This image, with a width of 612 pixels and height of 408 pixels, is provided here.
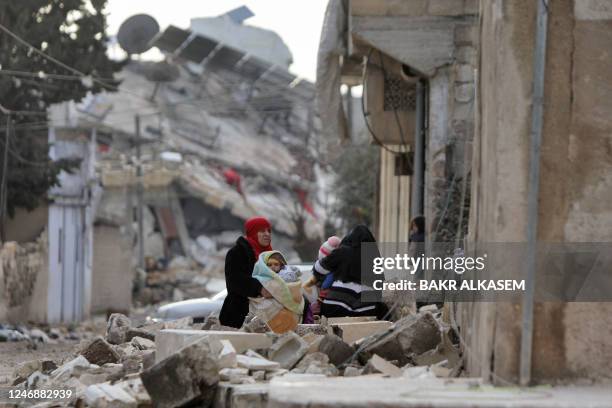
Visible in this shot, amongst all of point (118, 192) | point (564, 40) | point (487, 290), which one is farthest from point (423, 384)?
point (118, 192)

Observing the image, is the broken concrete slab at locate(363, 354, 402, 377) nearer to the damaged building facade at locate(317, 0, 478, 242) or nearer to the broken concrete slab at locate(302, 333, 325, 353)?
the broken concrete slab at locate(302, 333, 325, 353)

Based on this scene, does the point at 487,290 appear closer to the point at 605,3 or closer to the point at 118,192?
the point at 605,3

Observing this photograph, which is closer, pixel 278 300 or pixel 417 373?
pixel 417 373

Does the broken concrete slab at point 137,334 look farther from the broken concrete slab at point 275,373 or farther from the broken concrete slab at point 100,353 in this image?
the broken concrete slab at point 275,373

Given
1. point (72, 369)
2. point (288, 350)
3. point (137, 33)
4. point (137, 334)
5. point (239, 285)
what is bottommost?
point (72, 369)

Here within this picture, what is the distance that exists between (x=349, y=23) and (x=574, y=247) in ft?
29.5

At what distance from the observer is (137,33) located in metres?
28.5

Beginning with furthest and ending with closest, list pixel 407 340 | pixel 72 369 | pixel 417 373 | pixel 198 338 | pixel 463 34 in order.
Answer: pixel 463 34, pixel 72 369, pixel 407 340, pixel 198 338, pixel 417 373

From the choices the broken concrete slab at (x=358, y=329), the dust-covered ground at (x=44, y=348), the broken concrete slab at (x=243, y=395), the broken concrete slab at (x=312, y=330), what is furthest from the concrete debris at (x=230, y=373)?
the dust-covered ground at (x=44, y=348)

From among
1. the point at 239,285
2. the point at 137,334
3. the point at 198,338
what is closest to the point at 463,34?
the point at 239,285

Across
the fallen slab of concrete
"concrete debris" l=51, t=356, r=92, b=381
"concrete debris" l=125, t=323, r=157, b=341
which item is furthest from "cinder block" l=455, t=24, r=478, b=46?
the fallen slab of concrete

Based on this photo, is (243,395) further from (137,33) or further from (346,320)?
(137,33)

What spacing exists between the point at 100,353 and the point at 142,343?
0.72m

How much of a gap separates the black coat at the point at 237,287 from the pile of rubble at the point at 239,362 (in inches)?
20.0
